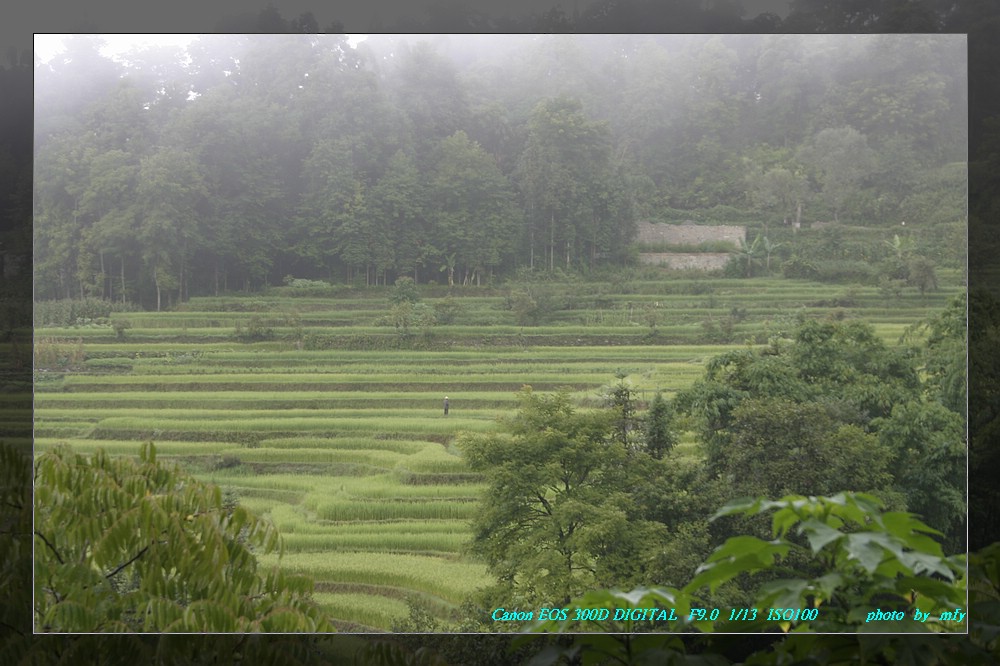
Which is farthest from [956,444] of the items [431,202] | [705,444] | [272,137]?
[272,137]

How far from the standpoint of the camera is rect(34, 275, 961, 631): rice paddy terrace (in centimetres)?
371

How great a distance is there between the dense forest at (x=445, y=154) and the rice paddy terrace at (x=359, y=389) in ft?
0.58

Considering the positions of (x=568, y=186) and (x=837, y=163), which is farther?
(x=568, y=186)

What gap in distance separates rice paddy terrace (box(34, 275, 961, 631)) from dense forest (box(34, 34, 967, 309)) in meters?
0.18

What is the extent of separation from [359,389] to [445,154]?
105cm

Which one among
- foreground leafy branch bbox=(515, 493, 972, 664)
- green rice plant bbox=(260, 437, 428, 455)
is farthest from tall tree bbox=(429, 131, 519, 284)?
foreground leafy branch bbox=(515, 493, 972, 664)

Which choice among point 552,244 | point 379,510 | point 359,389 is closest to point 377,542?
point 379,510

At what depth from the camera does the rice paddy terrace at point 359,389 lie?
371cm

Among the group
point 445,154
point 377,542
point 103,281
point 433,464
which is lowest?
point 377,542

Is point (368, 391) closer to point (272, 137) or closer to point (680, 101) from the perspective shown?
point (272, 137)

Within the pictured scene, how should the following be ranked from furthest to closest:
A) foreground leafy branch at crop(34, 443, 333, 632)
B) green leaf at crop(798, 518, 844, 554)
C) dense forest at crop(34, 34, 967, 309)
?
foreground leafy branch at crop(34, 443, 333, 632), dense forest at crop(34, 34, 967, 309), green leaf at crop(798, 518, 844, 554)

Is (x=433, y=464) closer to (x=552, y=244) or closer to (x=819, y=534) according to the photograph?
(x=552, y=244)

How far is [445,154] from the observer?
377cm

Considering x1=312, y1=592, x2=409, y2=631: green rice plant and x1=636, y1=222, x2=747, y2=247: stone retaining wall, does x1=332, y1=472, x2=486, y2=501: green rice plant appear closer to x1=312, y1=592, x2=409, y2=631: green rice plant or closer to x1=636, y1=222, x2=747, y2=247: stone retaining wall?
x1=312, y1=592, x2=409, y2=631: green rice plant
